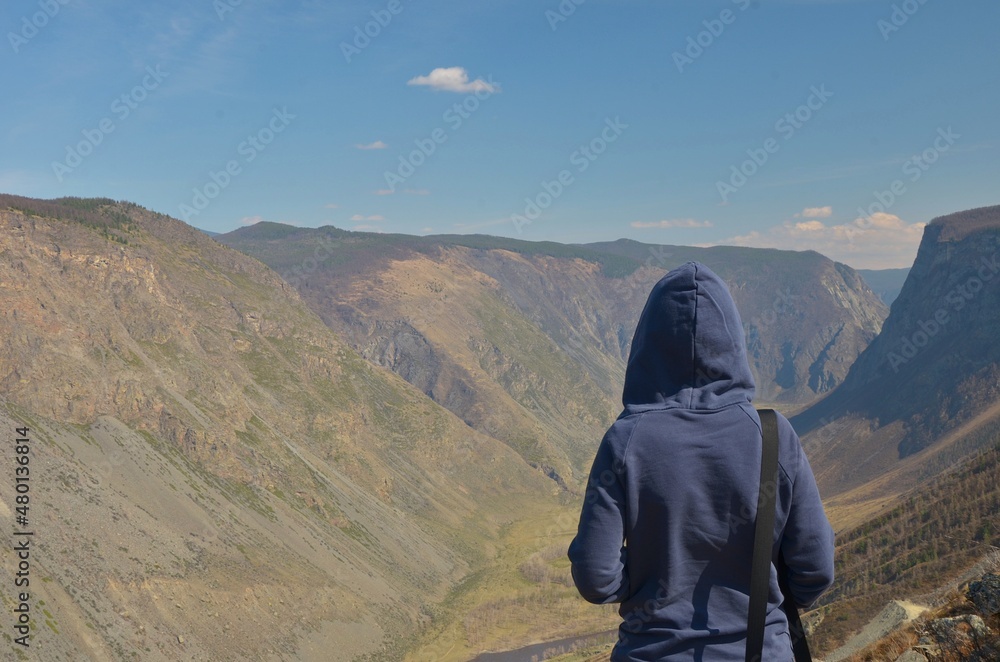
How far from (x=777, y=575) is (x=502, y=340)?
591ft

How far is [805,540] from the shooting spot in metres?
3.98

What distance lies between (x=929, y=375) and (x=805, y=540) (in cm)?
14971

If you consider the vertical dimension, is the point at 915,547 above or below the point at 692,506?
below

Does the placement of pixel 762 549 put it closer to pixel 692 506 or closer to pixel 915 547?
pixel 692 506

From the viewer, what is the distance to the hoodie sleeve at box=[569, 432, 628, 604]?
3941 millimetres

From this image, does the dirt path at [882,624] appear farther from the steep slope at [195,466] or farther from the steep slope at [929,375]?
the steep slope at [929,375]

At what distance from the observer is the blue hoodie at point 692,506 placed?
12.6ft

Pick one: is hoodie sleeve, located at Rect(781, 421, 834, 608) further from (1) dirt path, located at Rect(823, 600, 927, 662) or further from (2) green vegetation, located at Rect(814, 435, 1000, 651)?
(2) green vegetation, located at Rect(814, 435, 1000, 651)

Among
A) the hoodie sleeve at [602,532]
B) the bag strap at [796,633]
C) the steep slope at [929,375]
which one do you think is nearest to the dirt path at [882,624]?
the bag strap at [796,633]

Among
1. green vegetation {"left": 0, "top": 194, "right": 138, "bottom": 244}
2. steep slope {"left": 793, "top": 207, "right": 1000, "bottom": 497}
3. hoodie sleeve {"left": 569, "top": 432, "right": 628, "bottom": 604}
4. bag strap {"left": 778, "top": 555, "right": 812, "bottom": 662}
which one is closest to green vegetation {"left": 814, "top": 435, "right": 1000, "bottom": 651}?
bag strap {"left": 778, "top": 555, "right": 812, "bottom": 662}

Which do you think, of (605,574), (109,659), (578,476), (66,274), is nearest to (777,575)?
(605,574)

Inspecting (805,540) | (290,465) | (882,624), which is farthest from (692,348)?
(290,465)

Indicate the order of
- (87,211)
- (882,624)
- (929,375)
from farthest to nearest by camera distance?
(929,375), (87,211), (882,624)

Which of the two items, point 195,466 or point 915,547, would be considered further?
point 195,466
